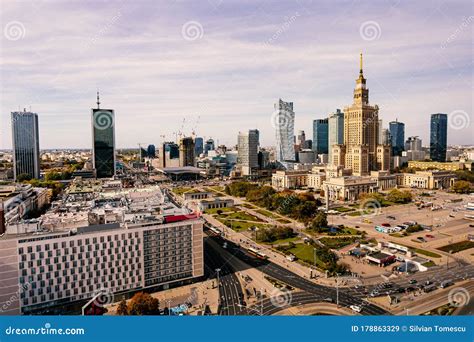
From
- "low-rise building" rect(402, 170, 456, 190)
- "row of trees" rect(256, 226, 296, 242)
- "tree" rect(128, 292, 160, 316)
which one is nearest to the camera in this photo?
"tree" rect(128, 292, 160, 316)

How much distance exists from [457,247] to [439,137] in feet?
A: 170

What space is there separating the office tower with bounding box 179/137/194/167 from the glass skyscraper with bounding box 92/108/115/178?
61.9 ft

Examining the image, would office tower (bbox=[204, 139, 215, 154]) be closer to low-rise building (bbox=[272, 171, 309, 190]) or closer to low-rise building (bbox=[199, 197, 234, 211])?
low-rise building (bbox=[272, 171, 309, 190])

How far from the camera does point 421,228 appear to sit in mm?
23094

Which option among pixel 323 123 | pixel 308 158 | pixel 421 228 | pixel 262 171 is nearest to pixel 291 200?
pixel 421 228

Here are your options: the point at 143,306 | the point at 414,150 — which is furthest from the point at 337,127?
the point at 143,306

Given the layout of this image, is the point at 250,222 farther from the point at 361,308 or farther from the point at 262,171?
the point at 262,171

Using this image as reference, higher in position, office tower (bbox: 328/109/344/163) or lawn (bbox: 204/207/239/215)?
office tower (bbox: 328/109/344/163)

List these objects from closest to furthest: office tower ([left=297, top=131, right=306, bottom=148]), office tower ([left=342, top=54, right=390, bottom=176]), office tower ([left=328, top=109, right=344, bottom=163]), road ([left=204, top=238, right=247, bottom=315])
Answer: road ([left=204, top=238, right=247, bottom=315]) < office tower ([left=342, top=54, right=390, bottom=176]) < office tower ([left=328, top=109, right=344, bottom=163]) < office tower ([left=297, top=131, right=306, bottom=148])

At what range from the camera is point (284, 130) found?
69.9 m

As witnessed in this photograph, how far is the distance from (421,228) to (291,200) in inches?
372

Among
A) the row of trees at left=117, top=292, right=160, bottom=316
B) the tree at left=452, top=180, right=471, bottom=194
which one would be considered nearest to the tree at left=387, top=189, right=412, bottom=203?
the tree at left=452, top=180, right=471, bottom=194

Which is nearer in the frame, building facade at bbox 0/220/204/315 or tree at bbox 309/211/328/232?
building facade at bbox 0/220/204/315

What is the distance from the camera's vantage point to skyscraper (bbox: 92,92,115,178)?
4981 centimetres
